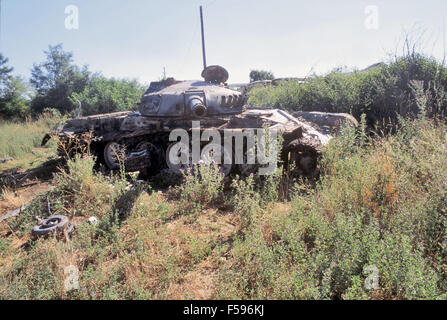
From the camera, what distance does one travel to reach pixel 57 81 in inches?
742

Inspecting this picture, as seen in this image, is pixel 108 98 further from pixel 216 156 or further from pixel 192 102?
pixel 216 156

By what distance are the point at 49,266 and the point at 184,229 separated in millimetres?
1719

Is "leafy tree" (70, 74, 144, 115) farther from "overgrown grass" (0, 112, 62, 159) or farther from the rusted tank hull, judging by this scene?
the rusted tank hull

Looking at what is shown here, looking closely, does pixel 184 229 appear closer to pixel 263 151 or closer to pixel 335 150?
pixel 263 151

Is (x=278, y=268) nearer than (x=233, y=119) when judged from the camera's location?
Yes

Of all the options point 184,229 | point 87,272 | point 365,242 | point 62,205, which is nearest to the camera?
point 365,242

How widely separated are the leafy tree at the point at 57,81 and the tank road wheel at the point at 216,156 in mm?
16830

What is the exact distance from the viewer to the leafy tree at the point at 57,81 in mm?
18656

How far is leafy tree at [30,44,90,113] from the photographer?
1866 cm

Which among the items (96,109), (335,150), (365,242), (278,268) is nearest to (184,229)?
(278,268)

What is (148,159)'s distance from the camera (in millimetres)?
5844

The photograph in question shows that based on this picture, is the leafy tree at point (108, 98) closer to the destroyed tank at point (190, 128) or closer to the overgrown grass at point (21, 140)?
the overgrown grass at point (21, 140)

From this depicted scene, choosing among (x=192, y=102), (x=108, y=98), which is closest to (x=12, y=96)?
(x=108, y=98)

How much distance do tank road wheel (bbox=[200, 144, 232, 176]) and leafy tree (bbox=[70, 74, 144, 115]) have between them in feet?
35.9
